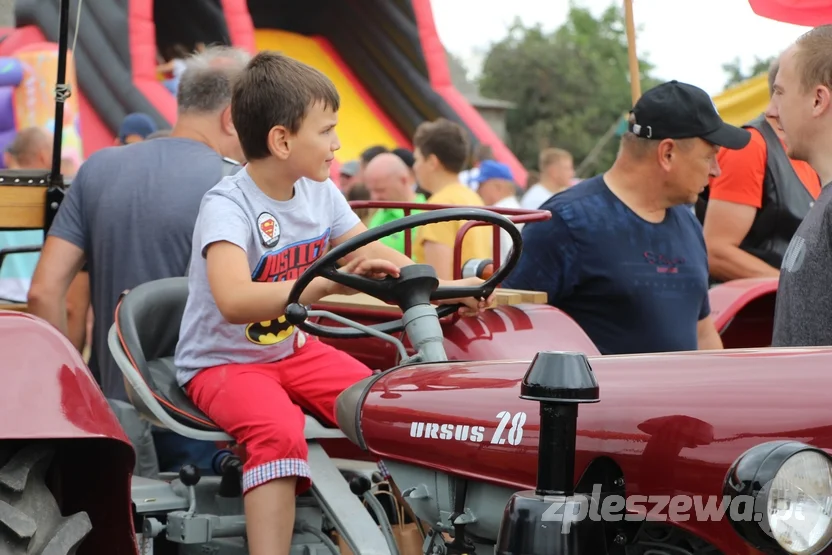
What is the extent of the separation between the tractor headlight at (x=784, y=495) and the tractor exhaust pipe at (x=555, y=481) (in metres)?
0.20

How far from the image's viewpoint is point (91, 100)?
14102 mm

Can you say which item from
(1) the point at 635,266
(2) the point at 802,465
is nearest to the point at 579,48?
(1) the point at 635,266

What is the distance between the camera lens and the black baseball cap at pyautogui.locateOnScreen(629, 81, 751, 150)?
3873 millimetres

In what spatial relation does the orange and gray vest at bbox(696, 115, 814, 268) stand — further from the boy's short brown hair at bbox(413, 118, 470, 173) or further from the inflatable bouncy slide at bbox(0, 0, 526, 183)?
the inflatable bouncy slide at bbox(0, 0, 526, 183)

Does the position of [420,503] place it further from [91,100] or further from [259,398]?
[91,100]

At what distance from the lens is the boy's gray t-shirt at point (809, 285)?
9.09ft

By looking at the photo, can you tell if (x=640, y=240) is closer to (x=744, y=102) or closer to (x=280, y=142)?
(x=280, y=142)

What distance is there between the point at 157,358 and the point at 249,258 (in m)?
0.60

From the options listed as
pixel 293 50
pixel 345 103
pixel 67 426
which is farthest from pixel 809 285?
pixel 293 50

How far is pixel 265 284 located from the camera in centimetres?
255

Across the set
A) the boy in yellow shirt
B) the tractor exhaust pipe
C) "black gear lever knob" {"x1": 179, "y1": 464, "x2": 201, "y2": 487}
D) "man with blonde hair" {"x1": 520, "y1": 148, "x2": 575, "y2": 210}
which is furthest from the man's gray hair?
"man with blonde hair" {"x1": 520, "y1": 148, "x2": 575, "y2": 210}

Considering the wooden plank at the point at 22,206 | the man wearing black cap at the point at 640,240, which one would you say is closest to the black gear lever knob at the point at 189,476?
the wooden plank at the point at 22,206

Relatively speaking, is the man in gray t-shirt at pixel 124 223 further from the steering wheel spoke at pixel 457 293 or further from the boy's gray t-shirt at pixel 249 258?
the steering wheel spoke at pixel 457 293

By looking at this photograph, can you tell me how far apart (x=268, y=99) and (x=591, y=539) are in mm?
1553
